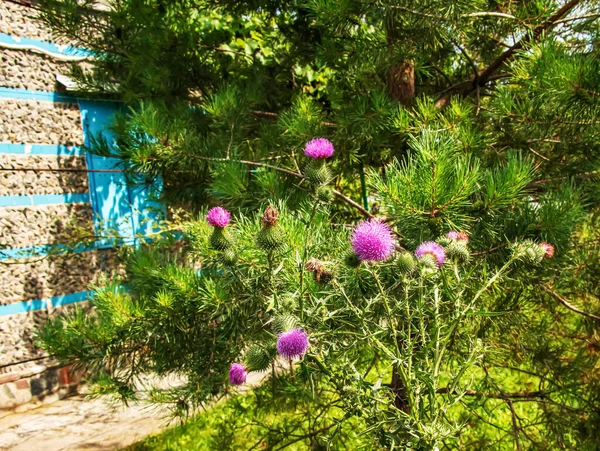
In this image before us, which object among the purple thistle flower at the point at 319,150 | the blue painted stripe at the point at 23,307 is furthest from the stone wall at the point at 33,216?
the purple thistle flower at the point at 319,150

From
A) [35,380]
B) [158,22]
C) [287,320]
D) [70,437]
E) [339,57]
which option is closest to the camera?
[287,320]

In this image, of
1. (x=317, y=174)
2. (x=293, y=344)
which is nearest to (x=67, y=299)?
(x=317, y=174)

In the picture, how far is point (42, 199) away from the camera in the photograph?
5285mm

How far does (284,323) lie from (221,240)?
15.8 inches

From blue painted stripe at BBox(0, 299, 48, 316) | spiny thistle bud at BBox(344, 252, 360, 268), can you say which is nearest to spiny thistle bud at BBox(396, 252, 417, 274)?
spiny thistle bud at BBox(344, 252, 360, 268)

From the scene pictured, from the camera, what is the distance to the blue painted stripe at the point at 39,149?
510 centimetres

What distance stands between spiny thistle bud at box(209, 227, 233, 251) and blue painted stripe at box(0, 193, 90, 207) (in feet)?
14.4

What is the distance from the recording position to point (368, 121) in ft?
7.63

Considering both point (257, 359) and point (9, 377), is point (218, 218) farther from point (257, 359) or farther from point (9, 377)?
point (9, 377)

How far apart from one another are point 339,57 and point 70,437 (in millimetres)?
3766

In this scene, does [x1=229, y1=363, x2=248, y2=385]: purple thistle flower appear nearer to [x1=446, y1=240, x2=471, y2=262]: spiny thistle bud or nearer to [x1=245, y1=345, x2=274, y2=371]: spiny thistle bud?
[x1=245, y1=345, x2=274, y2=371]: spiny thistle bud

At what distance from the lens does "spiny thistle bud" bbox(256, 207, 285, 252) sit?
4.53ft

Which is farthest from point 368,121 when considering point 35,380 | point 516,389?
point 35,380

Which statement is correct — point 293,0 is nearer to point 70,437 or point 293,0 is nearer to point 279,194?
point 279,194
